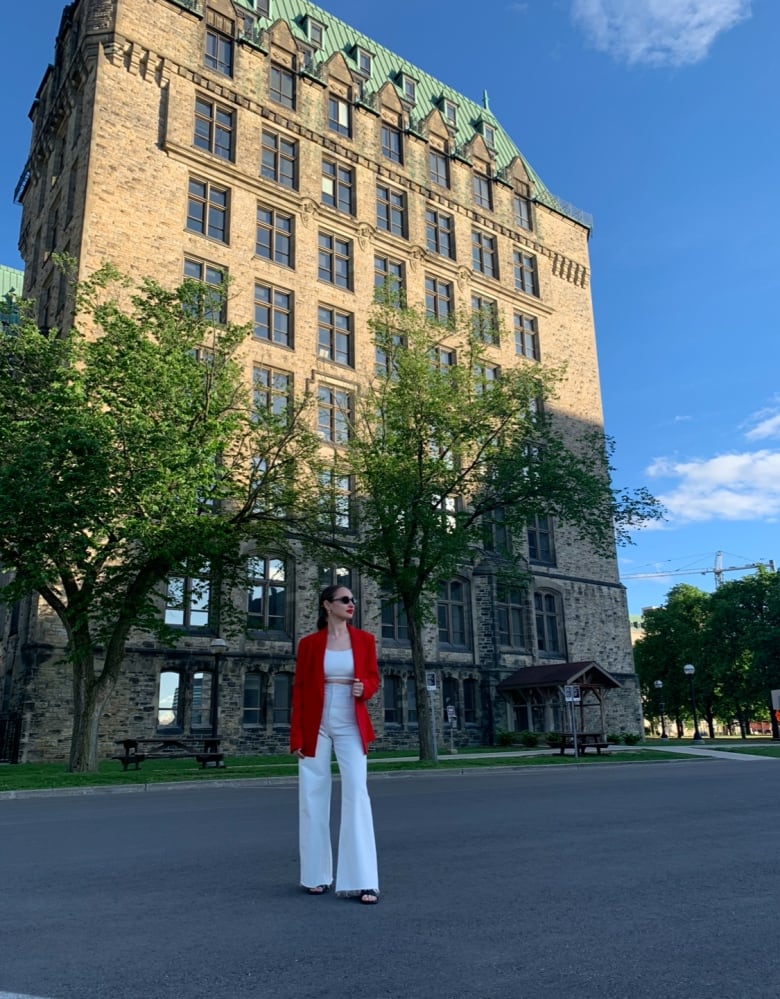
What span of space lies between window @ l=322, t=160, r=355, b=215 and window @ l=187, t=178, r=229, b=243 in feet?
18.1

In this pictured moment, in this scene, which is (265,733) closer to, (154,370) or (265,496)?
(265,496)

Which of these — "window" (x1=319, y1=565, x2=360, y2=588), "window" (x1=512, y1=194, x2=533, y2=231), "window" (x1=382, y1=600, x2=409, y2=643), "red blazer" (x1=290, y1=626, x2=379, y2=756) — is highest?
"window" (x1=512, y1=194, x2=533, y2=231)

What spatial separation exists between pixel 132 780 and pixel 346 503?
13.8 metres

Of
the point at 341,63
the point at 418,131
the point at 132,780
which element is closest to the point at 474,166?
the point at 418,131

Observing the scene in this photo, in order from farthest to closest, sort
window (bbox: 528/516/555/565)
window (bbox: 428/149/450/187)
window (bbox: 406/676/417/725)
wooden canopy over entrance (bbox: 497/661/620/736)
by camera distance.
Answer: window (bbox: 428/149/450/187) → window (bbox: 528/516/555/565) → window (bbox: 406/676/417/725) → wooden canopy over entrance (bbox: 497/661/620/736)

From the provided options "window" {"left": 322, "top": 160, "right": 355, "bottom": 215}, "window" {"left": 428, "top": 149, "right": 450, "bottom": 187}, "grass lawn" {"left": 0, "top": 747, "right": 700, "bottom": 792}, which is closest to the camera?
"grass lawn" {"left": 0, "top": 747, "right": 700, "bottom": 792}

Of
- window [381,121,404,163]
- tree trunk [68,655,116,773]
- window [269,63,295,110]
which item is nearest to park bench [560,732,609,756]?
tree trunk [68,655,116,773]

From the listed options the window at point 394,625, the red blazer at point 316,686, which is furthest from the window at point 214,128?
the red blazer at point 316,686

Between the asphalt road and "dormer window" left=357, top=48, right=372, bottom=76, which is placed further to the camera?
"dormer window" left=357, top=48, right=372, bottom=76

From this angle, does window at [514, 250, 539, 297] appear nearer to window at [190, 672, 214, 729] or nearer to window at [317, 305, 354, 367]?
window at [317, 305, 354, 367]

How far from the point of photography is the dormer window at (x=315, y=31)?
41.6 m

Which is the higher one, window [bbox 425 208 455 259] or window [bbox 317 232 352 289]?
window [bbox 425 208 455 259]

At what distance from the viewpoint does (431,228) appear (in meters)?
43.0

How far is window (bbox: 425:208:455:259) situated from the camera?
4275cm
